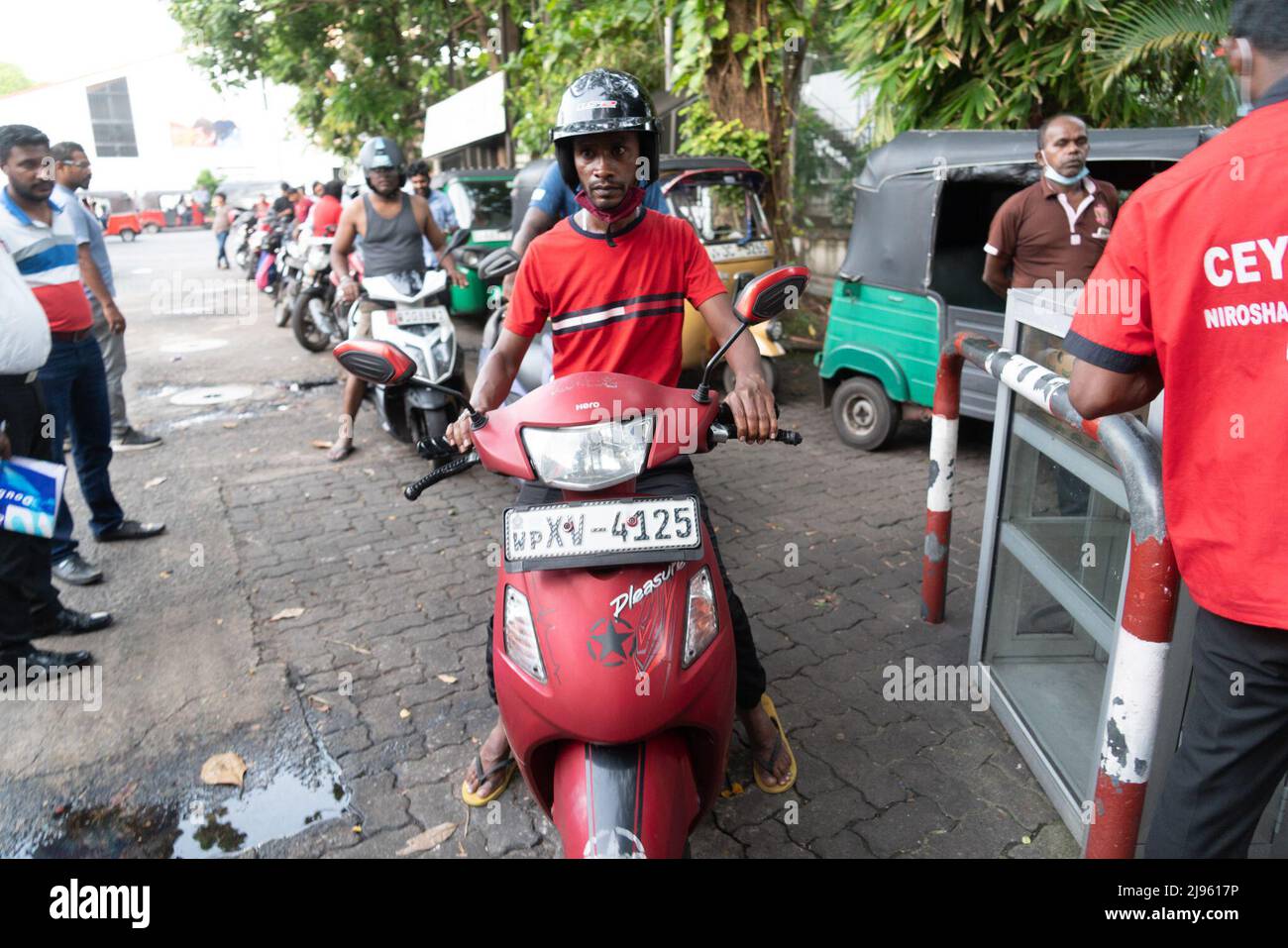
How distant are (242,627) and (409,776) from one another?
150 centimetres

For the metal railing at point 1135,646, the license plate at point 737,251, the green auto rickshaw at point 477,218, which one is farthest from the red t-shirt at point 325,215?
the metal railing at point 1135,646

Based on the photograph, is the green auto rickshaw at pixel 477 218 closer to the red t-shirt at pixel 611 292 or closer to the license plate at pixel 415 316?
the license plate at pixel 415 316

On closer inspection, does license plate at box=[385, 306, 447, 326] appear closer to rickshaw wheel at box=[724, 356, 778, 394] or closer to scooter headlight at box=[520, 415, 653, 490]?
rickshaw wheel at box=[724, 356, 778, 394]

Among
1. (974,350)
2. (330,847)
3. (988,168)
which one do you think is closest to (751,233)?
(988,168)

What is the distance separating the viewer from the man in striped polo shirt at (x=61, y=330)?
159 inches

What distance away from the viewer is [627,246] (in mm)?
2604

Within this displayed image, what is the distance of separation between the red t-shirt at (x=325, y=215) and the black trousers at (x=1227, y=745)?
421 inches

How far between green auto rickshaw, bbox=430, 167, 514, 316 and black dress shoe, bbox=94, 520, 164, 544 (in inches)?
Result: 232

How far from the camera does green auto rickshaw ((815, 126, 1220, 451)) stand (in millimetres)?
5461

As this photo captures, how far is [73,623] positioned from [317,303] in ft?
22.9

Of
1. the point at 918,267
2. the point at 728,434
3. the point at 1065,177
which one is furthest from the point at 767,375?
the point at 728,434

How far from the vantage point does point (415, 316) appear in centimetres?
632

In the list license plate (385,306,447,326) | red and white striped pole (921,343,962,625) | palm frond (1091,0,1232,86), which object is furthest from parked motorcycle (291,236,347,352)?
red and white striped pole (921,343,962,625)
